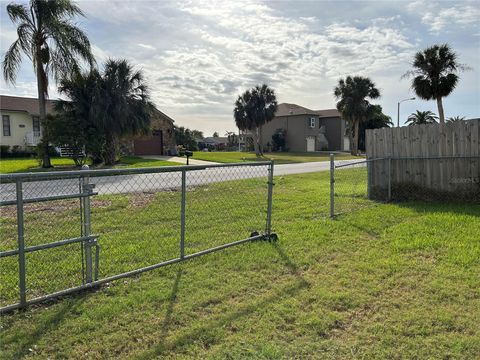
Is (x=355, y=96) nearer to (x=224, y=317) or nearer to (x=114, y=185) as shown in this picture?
(x=114, y=185)

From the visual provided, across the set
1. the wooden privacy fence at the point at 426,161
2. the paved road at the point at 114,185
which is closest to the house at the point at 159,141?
the paved road at the point at 114,185

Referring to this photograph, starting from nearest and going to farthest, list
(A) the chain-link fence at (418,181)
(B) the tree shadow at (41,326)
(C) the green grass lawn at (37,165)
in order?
(B) the tree shadow at (41,326) < (A) the chain-link fence at (418,181) < (C) the green grass lawn at (37,165)

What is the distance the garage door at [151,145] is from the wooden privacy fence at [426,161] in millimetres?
27022

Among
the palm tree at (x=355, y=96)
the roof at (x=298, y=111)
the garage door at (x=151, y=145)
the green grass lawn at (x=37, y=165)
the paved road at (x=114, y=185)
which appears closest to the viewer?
the paved road at (x=114, y=185)

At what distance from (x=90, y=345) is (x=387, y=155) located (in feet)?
30.5

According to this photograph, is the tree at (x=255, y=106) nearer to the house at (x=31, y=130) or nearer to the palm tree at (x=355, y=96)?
the house at (x=31, y=130)

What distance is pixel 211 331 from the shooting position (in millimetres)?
3109

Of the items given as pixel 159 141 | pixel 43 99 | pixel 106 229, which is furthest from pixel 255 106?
pixel 106 229

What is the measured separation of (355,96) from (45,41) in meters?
37.3

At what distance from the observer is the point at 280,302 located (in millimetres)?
3664

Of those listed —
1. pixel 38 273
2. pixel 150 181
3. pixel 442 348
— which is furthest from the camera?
pixel 150 181

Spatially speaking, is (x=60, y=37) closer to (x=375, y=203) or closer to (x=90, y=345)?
(x=375, y=203)

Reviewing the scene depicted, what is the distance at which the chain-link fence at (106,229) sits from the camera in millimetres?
3682

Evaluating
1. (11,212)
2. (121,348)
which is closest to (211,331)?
(121,348)
